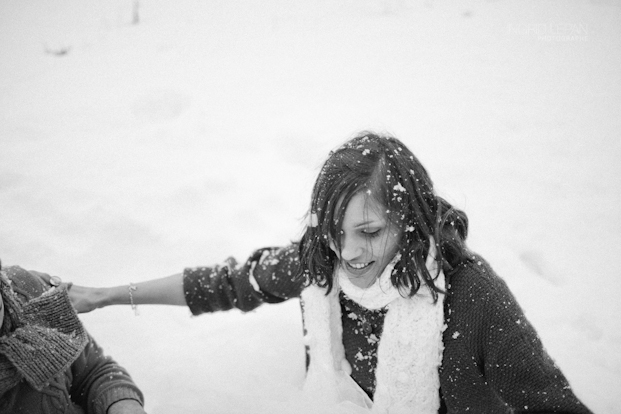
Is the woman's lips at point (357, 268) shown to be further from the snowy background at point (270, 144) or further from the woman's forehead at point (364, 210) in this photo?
the snowy background at point (270, 144)

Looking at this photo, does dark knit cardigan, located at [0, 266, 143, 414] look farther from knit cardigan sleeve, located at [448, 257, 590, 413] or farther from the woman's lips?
knit cardigan sleeve, located at [448, 257, 590, 413]

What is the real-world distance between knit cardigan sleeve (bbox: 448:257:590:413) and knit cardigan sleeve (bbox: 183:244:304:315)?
64 cm

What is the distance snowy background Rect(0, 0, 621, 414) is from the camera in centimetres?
235

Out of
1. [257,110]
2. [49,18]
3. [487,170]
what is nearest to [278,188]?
[257,110]

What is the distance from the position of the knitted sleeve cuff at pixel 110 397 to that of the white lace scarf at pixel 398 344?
707mm

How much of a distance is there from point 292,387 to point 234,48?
411 centimetres

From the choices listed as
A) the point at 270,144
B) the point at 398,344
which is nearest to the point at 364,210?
the point at 398,344

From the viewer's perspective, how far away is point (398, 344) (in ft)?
4.80

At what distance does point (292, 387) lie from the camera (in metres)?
2.01

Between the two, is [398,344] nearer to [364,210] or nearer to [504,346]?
[504,346]

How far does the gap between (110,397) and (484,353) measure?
126 centimetres

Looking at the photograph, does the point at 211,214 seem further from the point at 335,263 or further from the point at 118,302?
the point at 335,263

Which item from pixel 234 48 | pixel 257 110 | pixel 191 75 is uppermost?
pixel 234 48

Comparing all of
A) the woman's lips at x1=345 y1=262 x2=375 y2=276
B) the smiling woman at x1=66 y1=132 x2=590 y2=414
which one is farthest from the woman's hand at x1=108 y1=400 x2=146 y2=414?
the woman's lips at x1=345 y1=262 x2=375 y2=276
